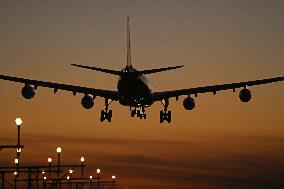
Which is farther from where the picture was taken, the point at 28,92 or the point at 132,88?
the point at 28,92

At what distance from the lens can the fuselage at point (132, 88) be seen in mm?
50562

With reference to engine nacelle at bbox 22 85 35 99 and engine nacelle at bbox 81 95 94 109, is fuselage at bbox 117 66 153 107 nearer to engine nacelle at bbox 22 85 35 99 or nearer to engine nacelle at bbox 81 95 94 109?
engine nacelle at bbox 81 95 94 109

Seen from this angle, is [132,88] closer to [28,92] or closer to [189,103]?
[189,103]

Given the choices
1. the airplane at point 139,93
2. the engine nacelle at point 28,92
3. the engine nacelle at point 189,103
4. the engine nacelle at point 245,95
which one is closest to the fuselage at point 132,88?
the airplane at point 139,93

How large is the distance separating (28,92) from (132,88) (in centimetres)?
1185

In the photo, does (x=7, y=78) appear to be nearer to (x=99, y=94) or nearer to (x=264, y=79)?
(x=99, y=94)

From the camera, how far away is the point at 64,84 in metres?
59.0

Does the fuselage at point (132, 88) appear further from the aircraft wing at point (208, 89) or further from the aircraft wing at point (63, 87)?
the aircraft wing at point (63, 87)

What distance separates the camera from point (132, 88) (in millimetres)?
51031

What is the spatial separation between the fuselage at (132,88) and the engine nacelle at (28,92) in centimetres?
941

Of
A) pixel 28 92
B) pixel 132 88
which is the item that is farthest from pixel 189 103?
pixel 28 92

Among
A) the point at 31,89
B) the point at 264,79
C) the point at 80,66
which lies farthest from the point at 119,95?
the point at 264,79

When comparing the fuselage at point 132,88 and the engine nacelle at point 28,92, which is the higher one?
the engine nacelle at point 28,92

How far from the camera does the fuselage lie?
50.6 m
